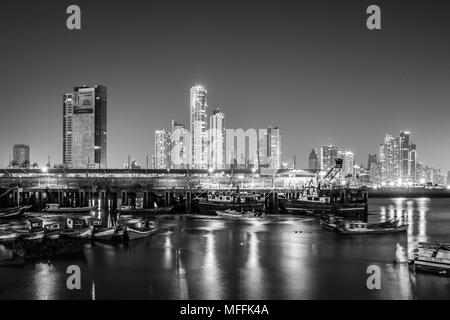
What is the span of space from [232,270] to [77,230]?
17204 millimetres

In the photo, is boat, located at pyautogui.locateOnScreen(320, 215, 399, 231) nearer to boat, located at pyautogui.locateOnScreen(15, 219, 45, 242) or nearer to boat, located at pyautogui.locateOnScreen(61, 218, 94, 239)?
boat, located at pyautogui.locateOnScreen(61, 218, 94, 239)

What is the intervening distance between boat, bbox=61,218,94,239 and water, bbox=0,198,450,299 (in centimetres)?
133

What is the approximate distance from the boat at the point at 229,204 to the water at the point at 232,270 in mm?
24076

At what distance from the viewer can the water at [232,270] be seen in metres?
29.8

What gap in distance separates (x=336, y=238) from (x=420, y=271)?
730 inches

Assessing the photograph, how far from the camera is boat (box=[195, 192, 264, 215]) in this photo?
3093 inches

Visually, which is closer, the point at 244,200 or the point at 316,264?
the point at 316,264

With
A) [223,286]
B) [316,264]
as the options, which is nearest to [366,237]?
[316,264]

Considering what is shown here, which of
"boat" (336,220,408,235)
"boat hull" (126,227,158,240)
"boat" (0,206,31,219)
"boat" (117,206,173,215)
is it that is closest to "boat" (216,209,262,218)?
"boat" (117,206,173,215)

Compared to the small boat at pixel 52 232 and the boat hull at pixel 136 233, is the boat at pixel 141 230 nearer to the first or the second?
the boat hull at pixel 136 233

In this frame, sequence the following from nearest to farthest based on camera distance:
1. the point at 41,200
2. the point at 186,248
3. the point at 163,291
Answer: the point at 163,291 → the point at 186,248 → the point at 41,200

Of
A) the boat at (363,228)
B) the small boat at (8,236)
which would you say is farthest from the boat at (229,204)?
the small boat at (8,236)

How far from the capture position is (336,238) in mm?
52219
